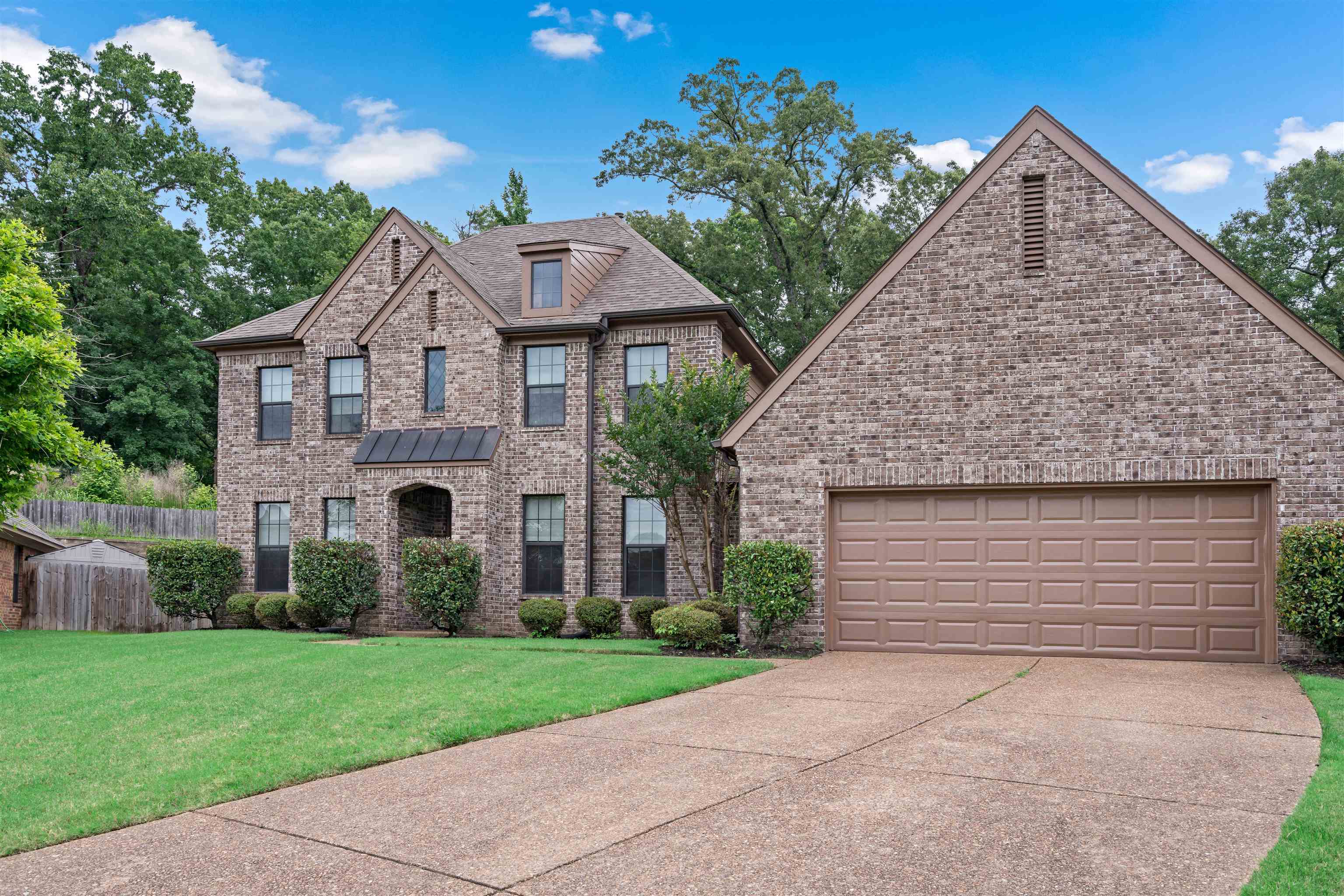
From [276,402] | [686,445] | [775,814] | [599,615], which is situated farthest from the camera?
[276,402]

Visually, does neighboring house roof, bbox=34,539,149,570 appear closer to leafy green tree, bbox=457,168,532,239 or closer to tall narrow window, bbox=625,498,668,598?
tall narrow window, bbox=625,498,668,598

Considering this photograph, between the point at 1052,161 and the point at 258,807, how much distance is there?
1235 centimetres

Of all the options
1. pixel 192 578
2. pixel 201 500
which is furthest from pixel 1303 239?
pixel 201 500

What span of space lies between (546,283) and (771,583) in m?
9.16

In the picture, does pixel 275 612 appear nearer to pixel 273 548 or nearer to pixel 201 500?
pixel 273 548

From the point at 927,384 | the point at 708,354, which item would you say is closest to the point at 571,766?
the point at 927,384

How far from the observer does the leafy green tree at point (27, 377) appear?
18.0 metres

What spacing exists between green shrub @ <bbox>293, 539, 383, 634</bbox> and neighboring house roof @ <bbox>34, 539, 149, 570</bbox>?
7228mm

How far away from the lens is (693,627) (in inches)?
574

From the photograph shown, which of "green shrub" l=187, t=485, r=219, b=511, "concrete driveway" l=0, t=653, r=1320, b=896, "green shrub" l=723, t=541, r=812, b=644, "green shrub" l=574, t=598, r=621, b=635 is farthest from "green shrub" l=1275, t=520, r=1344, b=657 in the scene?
"green shrub" l=187, t=485, r=219, b=511

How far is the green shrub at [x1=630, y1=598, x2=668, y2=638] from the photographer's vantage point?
18391mm

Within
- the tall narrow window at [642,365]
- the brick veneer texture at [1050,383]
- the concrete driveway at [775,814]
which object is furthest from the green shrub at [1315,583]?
the tall narrow window at [642,365]

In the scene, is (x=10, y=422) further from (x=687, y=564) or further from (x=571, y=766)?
(x=571, y=766)

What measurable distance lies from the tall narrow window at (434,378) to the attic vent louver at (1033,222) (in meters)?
11.4
